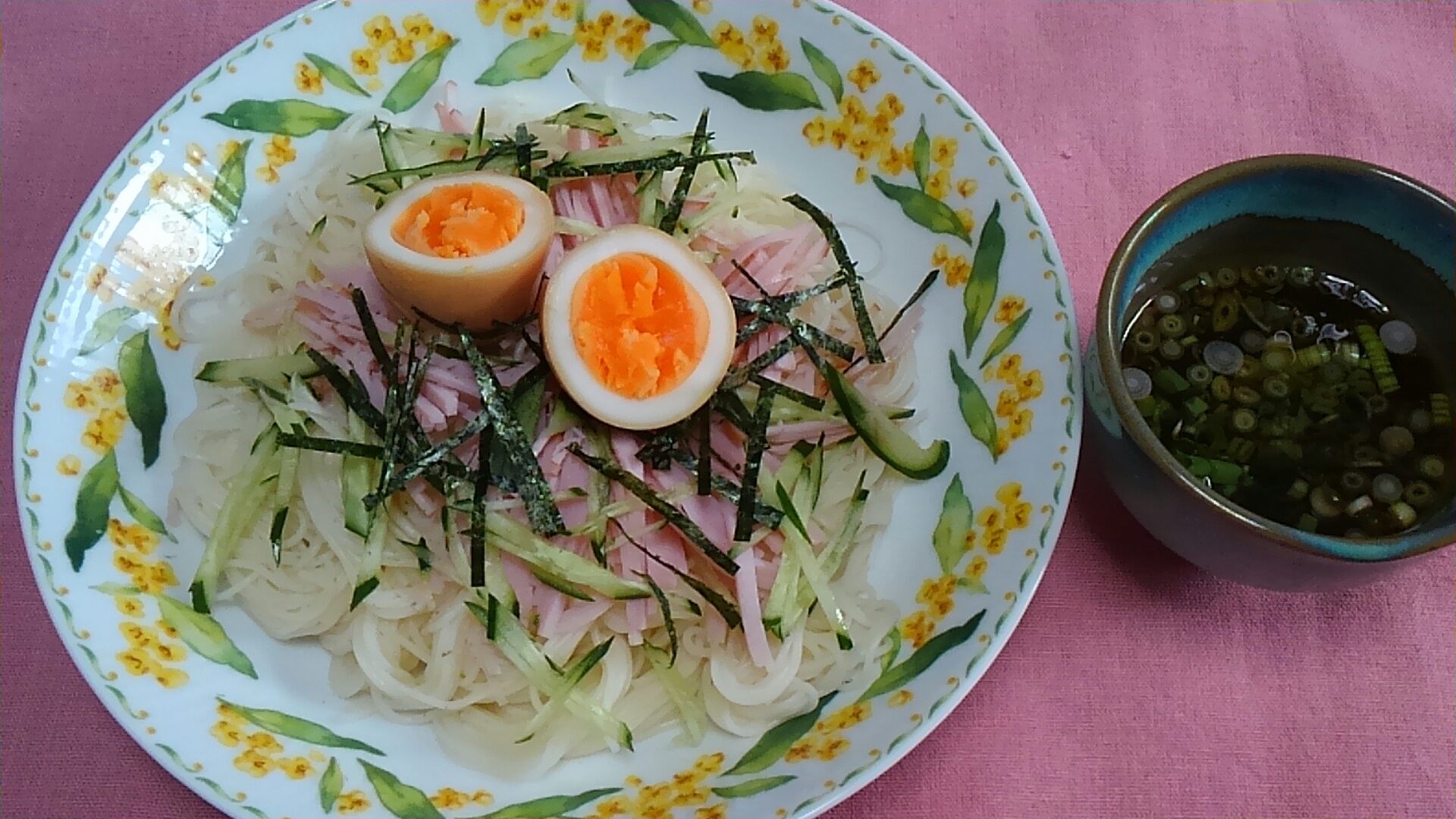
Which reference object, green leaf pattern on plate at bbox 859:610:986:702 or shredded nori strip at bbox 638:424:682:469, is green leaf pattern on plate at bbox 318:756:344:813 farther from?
green leaf pattern on plate at bbox 859:610:986:702

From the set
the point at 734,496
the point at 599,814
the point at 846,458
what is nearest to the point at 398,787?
the point at 599,814

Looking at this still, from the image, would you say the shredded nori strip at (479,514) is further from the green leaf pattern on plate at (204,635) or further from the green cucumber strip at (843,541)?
the green cucumber strip at (843,541)

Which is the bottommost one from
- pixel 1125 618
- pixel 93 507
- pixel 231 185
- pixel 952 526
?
pixel 1125 618

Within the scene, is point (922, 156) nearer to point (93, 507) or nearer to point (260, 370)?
point (260, 370)

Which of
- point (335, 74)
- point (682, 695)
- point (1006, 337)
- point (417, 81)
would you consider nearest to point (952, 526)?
point (1006, 337)

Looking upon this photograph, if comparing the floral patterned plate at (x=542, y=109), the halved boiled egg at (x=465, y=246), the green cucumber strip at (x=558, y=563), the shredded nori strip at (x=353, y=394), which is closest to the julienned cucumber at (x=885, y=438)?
the floral patterned plate at (x=542, y=109)

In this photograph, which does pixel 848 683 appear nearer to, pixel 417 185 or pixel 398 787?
pixel 398 787

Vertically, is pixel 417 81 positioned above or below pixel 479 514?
above

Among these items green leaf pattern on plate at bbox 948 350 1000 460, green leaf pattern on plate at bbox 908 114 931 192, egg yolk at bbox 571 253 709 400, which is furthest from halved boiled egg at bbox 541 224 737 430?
green leaf pattern on plate at bbox 908 114 931 192
